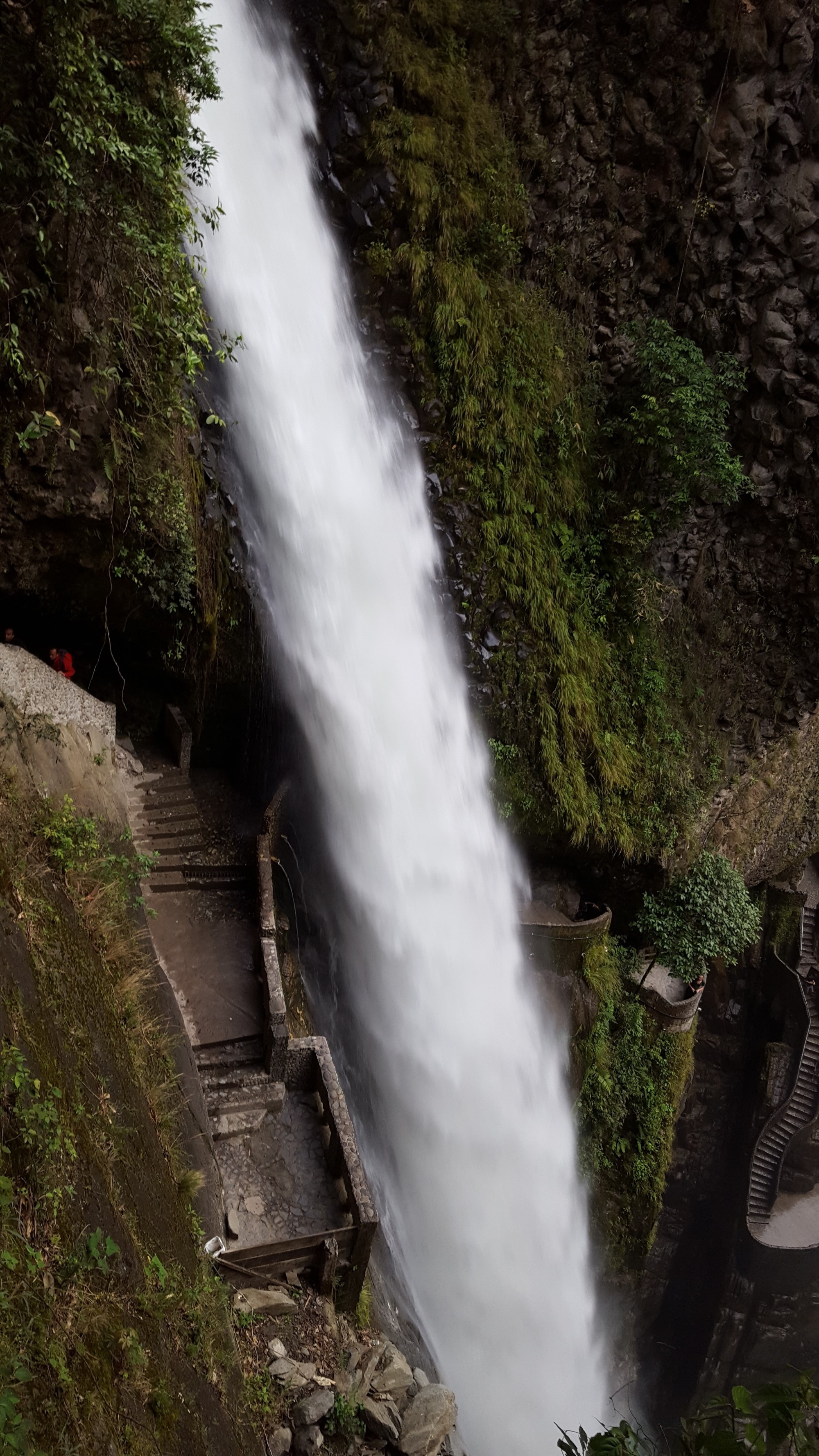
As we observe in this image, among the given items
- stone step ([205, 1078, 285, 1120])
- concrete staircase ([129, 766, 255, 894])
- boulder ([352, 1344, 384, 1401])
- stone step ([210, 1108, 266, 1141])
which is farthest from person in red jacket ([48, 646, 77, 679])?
boulder ([352, 1344, 384, 1401])

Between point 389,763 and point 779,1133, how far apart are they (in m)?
13.6

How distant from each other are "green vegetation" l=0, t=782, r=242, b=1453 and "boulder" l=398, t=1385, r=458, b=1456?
1.95 meters

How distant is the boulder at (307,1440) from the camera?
17.0 feet

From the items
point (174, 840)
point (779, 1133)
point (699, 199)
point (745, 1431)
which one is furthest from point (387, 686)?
point (779, 1133)

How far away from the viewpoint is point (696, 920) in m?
12.3

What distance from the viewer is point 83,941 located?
4.67 m

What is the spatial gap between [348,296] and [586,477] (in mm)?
4253

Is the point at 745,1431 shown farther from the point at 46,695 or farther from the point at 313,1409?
the point at 46,695

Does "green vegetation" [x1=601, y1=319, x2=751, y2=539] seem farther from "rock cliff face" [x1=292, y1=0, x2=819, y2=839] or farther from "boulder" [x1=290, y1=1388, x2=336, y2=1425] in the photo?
"boulder" [x1=290, y1=1388, x2=336, y2=1425]

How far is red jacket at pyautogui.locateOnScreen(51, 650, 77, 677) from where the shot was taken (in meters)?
7.36

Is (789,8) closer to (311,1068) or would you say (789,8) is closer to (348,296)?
(348,296)

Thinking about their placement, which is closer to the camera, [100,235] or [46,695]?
[100,235]

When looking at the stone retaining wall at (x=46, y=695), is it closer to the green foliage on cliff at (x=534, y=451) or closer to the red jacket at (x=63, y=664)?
the red jacket at (x=63, y=664)

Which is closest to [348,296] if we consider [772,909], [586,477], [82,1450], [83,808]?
[586,477]
